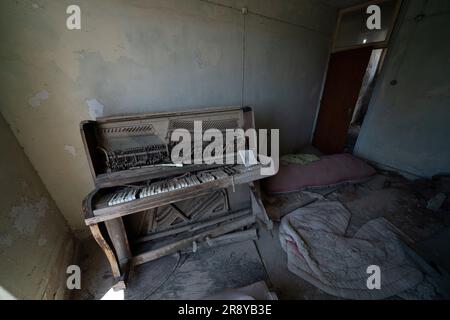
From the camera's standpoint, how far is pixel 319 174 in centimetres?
265

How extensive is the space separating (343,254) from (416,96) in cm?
268

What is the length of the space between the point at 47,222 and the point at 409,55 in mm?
4894

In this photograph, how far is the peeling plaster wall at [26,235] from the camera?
1.08 m

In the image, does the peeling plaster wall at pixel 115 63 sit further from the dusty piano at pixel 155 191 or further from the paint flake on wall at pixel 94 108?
the dusty piano at pixel 155 191

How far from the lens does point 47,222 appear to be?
1.52 meters

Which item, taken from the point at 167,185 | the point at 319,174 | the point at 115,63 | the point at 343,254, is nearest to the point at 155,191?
the point at 167,185

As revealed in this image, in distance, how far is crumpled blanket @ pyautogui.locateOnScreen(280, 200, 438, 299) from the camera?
4.73ft

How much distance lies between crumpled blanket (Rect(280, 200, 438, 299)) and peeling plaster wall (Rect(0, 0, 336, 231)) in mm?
1843

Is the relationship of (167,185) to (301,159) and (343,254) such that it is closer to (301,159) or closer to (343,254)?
(343,254)

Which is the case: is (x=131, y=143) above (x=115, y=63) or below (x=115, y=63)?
below

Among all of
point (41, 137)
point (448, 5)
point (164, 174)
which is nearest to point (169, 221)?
point (164, 174)

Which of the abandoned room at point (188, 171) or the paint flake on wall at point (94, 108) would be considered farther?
the paint flake on wall at point (94, 108)

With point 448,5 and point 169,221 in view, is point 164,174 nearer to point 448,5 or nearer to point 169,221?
point 169,221

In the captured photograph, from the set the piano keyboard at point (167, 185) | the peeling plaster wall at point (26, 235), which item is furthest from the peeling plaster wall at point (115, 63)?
the piano keyboard at point (167, 185)
